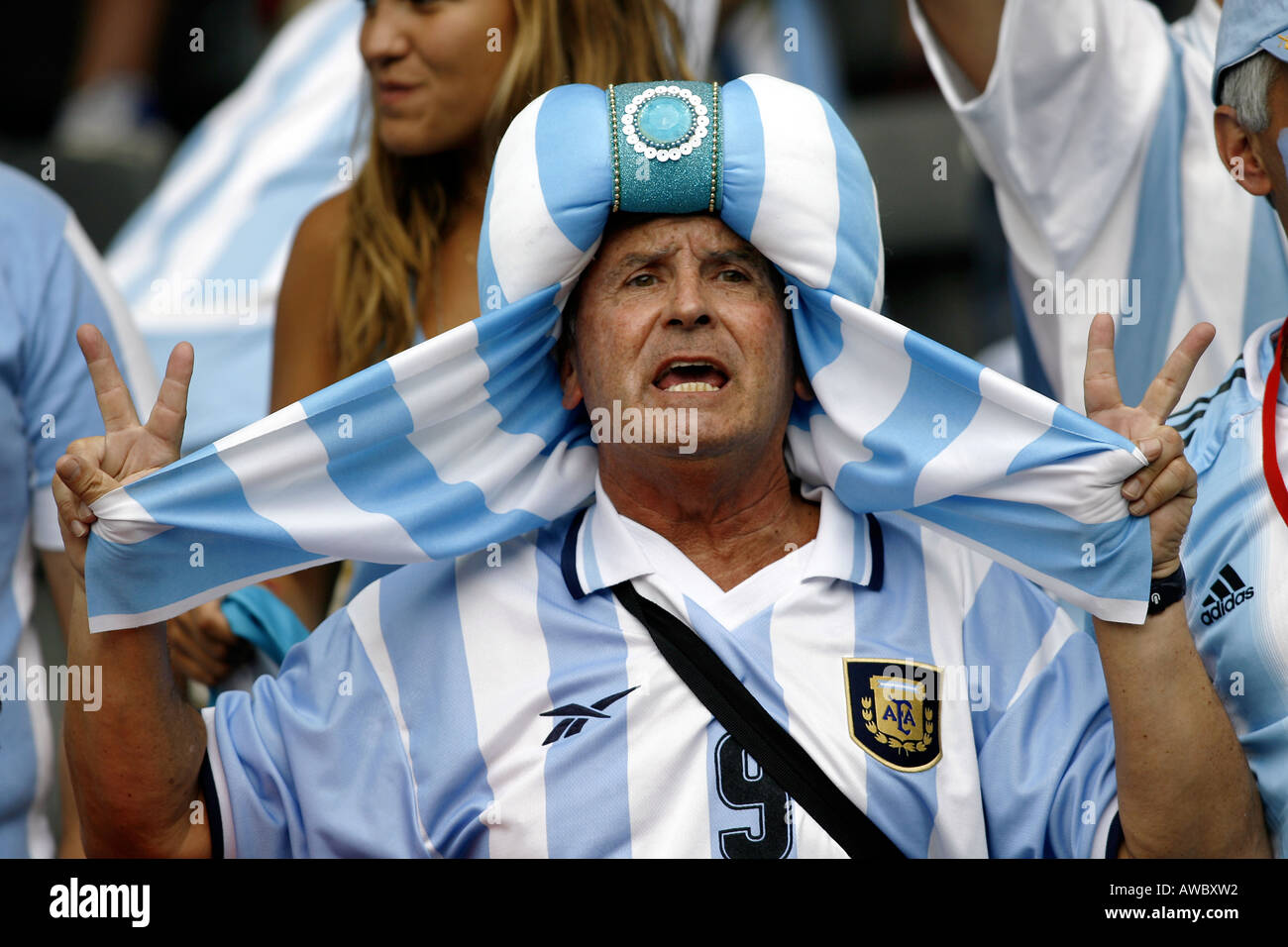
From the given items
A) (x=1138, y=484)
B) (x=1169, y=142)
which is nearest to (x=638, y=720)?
(x=1138, y=484)

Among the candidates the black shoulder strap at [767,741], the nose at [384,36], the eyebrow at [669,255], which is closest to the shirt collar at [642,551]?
the black shoulder strap at [767,741]

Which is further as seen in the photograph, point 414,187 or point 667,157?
point 414,187

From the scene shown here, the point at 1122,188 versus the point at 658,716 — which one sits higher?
the point at 1122,188

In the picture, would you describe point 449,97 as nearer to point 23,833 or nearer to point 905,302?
point 23,833

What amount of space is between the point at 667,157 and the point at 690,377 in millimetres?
317

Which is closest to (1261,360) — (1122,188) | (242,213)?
(1122,188)

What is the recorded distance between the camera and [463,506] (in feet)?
7.52

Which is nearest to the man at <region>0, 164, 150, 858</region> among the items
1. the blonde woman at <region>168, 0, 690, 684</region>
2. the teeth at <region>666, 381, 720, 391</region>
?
the blonde woman at <region>168, 0, 690, 684</region>

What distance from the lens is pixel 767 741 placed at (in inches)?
83.0

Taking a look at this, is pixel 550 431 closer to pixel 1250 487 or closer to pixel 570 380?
pixel 570 380

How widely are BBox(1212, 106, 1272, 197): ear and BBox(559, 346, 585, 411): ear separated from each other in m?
1.06

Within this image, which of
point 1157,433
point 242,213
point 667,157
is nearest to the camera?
point 1157,433

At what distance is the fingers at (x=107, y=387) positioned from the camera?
80.9 inches

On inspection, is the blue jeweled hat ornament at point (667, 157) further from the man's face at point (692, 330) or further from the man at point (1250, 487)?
the man at point (1250, 487)
